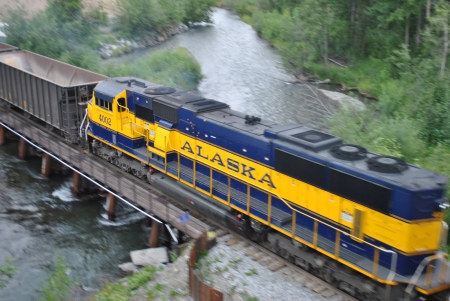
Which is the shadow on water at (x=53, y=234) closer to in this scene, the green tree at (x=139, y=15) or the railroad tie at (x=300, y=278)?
the railroad tie at (x=300, y=278)

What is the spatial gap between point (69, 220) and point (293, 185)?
10348 millimetres

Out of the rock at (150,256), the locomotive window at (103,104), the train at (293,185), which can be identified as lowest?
the rock at (150,256)

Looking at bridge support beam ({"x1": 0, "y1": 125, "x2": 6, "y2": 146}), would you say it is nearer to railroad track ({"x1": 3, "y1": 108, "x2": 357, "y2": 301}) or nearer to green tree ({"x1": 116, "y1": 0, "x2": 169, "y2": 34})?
railroad track ({"x1": 3, "y1": 108, "x2": 357, "y2": 301})

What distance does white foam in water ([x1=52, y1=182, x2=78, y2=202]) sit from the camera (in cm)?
2089

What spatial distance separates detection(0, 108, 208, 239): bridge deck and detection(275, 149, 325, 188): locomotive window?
3.16 metres

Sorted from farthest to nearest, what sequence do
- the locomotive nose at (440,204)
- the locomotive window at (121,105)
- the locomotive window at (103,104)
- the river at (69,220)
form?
the locomotive window at (103,104), the locomotive window at (121,105), the river at (69,220), the locomotive nose at (440,204)

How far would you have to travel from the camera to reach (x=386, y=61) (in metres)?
36.7

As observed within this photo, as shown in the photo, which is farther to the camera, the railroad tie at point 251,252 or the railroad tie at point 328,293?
the railroad tie at point 251,252

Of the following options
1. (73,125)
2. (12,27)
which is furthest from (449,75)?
(12,27)

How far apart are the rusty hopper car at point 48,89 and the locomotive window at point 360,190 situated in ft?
44.5

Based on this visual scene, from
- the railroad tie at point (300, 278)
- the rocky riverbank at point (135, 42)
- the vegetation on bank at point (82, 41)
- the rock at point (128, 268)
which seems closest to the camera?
the railroad tie at point (300, 278)

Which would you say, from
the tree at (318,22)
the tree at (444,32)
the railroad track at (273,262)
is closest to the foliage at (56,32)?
the tree at (318,22)

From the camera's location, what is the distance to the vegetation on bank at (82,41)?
3450cm

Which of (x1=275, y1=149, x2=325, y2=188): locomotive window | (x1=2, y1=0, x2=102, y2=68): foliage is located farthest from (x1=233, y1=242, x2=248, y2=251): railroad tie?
(x1=2, y1=0, x2=102, y2=68): foliage
